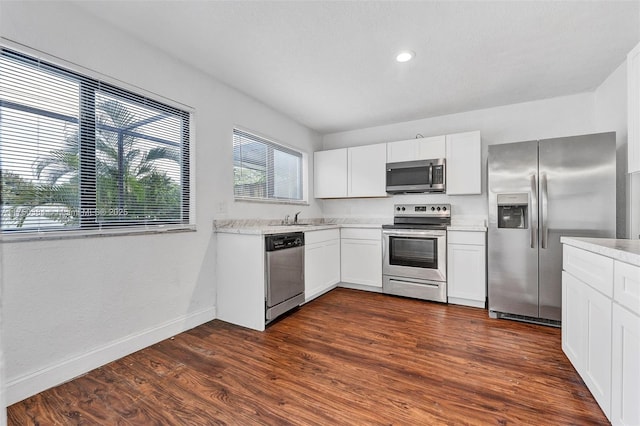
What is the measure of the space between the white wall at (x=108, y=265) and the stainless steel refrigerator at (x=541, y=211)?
115 inches

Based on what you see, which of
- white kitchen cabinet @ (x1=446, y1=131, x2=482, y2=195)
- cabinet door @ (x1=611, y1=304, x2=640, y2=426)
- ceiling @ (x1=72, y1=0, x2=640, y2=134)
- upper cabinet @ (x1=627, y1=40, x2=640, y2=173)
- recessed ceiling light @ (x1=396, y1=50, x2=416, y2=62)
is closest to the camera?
cabinet door @ (x1=611, y1=304, x2=640, y2=426)

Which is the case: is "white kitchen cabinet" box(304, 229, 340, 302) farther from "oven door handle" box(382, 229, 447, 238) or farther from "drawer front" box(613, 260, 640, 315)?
"drawer front" box(613, 260, 640, 315)

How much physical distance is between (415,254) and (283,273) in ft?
5.84

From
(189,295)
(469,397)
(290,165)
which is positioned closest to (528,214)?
(469,397)

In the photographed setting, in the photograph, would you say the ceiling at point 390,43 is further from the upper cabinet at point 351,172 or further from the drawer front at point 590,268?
the drawer front at point 590,268

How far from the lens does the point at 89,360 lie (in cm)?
202

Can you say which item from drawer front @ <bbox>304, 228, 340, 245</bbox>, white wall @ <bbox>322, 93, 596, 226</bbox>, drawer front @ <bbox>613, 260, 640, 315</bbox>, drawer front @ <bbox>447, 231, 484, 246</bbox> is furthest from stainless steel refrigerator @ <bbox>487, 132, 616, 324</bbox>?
drawer front @ <bbox>304, 228, 340, 245</bbox>

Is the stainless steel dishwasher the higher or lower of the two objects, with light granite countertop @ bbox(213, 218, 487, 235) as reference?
lower

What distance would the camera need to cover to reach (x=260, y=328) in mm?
2711

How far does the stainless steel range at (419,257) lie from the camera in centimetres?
351

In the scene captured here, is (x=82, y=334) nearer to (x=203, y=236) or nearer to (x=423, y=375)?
(x=203, y=236)

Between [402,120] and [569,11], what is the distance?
2367 mm

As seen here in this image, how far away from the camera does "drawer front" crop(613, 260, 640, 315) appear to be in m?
1.21

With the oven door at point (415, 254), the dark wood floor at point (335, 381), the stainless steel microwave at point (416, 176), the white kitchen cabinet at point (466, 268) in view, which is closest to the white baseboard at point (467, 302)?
the white kitchen cabinet at point (466, 268)
